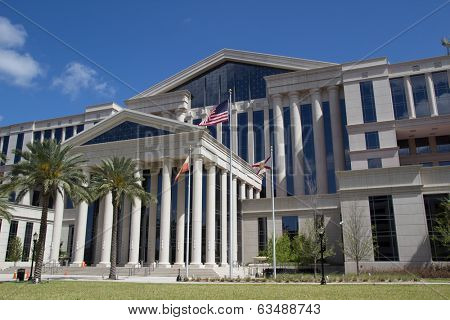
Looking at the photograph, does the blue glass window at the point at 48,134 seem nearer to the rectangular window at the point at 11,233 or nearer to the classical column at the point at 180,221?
the rectangular window at the point at 11,233

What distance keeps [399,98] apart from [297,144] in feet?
56.2

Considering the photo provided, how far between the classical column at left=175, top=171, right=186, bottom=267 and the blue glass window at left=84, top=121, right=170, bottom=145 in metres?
6.92

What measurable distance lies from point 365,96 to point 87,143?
1614 inches

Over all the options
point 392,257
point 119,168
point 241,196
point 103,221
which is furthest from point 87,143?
point 392,257

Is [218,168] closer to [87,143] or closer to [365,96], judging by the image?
[87,143]

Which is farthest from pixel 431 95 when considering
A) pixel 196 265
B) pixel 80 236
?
pixel 80 236

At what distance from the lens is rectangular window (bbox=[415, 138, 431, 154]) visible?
6032cm

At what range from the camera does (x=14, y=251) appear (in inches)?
2126

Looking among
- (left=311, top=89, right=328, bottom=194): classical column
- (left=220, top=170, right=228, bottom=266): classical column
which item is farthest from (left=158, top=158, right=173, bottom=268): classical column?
(left=311, top=89, right=328, bottom=194): classical column

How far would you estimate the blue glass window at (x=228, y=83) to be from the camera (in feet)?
244

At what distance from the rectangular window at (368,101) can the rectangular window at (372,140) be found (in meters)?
2.00

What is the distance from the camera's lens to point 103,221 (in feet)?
162

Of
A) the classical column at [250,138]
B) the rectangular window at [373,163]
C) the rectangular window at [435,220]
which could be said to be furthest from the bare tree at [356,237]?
the classical column at [250,138]

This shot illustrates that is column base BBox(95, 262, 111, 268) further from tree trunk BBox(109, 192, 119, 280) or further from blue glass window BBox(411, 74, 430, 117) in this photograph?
blue glass window BBox(411, 74, 430, 117)
